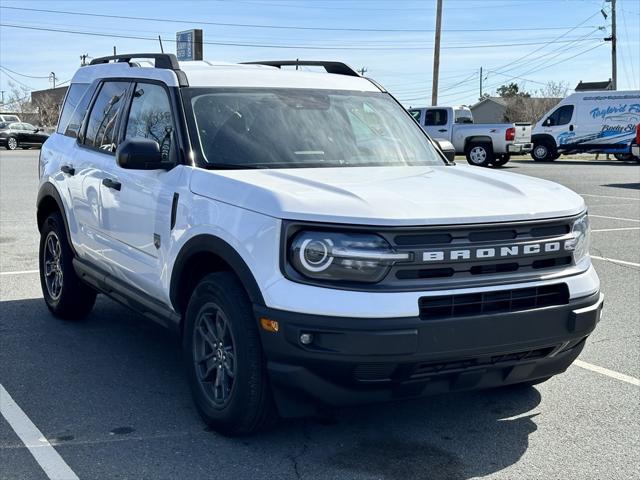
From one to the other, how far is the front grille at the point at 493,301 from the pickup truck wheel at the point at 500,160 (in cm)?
2525

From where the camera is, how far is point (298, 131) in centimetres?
Answer: 503

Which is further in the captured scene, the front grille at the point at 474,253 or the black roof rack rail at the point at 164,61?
the black roof rack rail at the point at 164,61

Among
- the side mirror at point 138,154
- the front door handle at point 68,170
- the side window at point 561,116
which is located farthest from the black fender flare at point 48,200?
the side window at point 561,116


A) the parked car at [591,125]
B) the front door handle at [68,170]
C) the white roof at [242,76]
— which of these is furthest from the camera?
the parked car at [591,125]

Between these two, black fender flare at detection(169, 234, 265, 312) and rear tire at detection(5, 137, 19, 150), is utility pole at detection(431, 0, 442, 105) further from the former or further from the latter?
black fender flare at detection(169, 234, 265, 312)

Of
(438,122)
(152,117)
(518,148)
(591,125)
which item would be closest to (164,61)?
(152,117)

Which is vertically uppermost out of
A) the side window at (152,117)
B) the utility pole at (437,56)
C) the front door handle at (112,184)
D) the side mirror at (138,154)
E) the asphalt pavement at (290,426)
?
the utility pole at (437,56)

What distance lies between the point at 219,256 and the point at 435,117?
86.5 ft

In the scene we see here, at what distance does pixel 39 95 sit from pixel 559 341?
10094cm

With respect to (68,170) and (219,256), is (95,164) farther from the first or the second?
(219,256)

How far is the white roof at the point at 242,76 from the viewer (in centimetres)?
508

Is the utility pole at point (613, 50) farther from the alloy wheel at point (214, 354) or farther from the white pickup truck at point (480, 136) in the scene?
the alloy wheel at point (214, 354)

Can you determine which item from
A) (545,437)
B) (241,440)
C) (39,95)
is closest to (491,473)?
(545,437)

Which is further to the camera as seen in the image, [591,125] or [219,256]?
[591,125]
